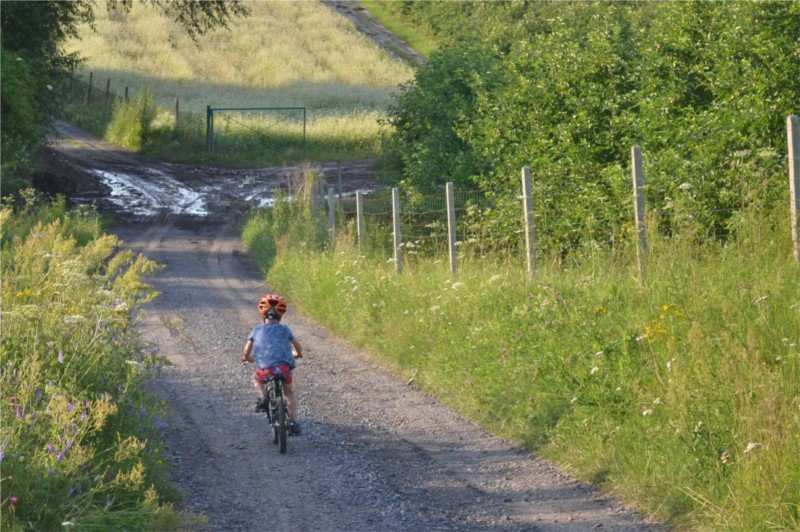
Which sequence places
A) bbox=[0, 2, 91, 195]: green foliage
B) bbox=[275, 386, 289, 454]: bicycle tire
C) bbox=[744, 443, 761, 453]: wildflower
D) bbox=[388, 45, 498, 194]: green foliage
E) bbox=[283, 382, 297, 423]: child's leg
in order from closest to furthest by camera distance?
1. bbox=[744, 443, 761, 453]: wildflower
2. bbox=[275, 386, 289, 454]: bicycle tire
3. bbox=[283, 382, 297, 423]: child's leg
4. bbox=[388, 45, 498, 194]: green foliage
5. bbox=[0, 2, 91, 195]: green foliage

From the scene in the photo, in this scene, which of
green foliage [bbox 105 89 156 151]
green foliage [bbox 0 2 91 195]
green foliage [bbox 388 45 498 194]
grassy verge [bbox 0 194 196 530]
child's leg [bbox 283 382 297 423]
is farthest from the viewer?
green foliage [bbox 105 89 156 151]

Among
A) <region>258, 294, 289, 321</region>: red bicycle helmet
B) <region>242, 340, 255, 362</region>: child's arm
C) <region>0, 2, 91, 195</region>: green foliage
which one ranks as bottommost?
<region>242, 340, 255, 362</region>: child's arm

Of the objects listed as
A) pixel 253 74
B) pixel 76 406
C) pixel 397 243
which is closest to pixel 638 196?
pixel 397 243

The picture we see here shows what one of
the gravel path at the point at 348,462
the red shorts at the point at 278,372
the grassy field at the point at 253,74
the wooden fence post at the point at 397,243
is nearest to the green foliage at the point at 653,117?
the wooden fence post at the point at 397,243

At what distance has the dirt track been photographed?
22.3 ft

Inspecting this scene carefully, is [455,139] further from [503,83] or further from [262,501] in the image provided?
[262,501]

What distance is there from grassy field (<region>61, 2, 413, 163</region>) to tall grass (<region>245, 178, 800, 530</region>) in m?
31.0

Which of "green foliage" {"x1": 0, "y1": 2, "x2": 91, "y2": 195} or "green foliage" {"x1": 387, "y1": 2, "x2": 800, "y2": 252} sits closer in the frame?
"green foliage" {"x1": 387, "y1": 2, "x2": 800, "y2": 252}

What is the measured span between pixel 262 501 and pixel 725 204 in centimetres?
583

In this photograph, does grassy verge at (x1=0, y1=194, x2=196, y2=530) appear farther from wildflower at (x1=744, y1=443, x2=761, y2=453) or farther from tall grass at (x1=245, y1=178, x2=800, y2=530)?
wildflower at (x1=744, y1=443, x2=761, y2=453)

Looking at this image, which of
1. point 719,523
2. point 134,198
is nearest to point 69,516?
point 719,523

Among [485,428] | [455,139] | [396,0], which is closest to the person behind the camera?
[485,428]

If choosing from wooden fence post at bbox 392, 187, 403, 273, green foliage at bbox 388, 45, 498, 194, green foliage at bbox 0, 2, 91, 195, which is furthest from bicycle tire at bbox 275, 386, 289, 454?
green foliage at bbox 0, 2, 91, 195

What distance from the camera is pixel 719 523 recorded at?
5.94m
